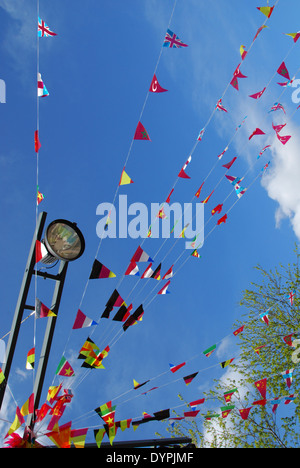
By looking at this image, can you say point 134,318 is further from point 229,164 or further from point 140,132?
point 229,164

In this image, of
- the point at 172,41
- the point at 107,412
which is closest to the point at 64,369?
the point at 107,412

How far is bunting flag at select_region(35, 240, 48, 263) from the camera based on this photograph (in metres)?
3.75

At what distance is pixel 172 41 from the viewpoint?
18.1 feet

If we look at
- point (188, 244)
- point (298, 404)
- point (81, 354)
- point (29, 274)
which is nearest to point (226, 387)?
point (298, 404)

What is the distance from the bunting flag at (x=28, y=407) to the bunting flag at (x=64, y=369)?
3.17ft

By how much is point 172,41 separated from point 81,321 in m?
4.63

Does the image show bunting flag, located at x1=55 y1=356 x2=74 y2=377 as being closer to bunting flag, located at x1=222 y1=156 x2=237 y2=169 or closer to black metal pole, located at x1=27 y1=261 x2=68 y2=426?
black metal pole, located at x1=27 y1=261 x2=68 y2=426

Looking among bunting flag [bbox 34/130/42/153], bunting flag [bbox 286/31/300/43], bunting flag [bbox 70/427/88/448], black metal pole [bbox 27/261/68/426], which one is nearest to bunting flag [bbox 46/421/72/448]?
bunting flag [bbox 70/427/88/448]

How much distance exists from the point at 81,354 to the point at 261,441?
843 centimetres

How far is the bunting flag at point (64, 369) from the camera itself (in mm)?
4777

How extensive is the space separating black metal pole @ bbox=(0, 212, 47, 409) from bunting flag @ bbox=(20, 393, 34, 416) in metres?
0.40

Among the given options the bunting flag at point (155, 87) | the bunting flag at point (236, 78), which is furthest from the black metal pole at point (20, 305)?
the bunting flag at point (236, 78)
